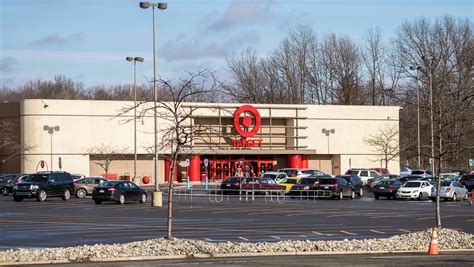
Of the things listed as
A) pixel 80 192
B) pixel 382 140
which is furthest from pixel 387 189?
pixel 382 140

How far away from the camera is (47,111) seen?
7550 cm

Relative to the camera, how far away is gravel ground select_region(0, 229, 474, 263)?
19078 mm

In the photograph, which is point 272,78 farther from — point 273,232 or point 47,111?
point 273,232

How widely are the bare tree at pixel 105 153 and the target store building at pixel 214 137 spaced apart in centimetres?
9

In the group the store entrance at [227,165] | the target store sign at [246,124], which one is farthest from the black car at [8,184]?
the target store sign at [246,124]

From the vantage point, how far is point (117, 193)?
47.4 metres

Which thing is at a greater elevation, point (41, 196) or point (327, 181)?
point (327, 181)

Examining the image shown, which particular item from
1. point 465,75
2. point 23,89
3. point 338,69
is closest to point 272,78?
point 338,69

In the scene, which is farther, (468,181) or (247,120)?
(247,120)

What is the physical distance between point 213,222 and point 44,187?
21007mm

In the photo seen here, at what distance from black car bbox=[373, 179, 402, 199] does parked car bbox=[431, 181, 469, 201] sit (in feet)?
8.87

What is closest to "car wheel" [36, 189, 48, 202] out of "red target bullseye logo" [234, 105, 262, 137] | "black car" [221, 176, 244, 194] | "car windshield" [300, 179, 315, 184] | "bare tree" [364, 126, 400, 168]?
"black car" [221, 176, 244, 194]

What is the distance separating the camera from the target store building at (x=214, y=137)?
75.5 metres

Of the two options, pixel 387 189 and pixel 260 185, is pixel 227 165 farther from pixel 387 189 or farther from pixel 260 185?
A: pixel 387 189
